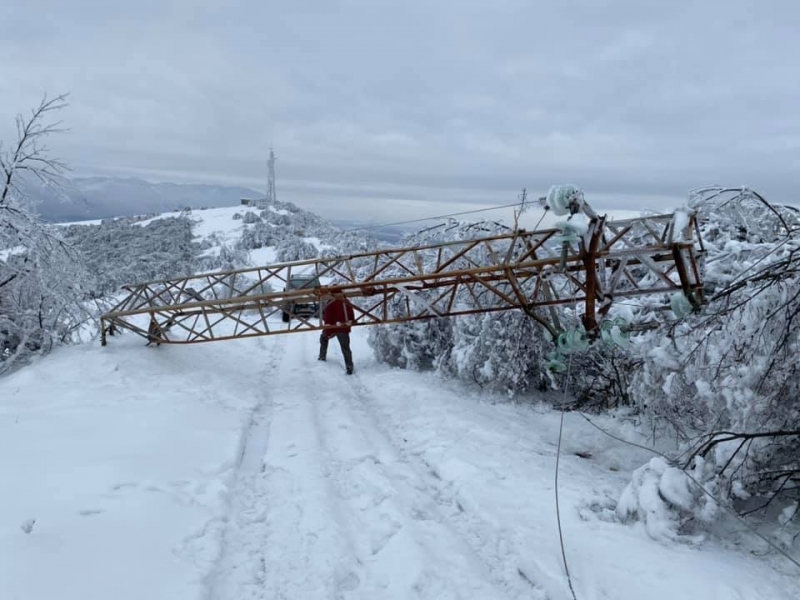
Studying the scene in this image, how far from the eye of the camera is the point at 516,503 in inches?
225

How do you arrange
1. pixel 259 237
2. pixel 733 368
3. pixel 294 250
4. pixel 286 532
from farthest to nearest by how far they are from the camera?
pixel 259 237 → pixel 294 250 → pixel 733 368 → pixel 286 532

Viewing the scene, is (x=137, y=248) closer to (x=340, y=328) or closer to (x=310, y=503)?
(x=340, y=328)

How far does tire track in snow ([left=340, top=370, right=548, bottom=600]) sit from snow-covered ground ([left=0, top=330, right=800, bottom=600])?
22mm

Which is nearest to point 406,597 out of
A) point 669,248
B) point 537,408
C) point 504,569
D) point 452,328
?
point 504,569

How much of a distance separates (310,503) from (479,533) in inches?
78.9

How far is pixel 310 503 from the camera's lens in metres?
5.50

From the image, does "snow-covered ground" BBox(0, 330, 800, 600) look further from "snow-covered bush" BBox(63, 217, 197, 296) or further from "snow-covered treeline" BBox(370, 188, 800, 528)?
"snow-covered bush" BBox(63, 217, 197, 296)

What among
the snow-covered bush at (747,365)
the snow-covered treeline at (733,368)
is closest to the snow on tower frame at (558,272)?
the snow-covered treeline at (733,368)

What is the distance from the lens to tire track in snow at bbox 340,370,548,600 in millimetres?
4375

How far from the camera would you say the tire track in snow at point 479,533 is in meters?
4.38

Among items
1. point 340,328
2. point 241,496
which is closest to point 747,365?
point 241,496

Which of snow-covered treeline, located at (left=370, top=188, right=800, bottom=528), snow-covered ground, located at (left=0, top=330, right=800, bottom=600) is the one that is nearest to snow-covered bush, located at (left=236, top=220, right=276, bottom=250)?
snow-covered ground, located at (left=0, top=330, right=800, bottom=600)

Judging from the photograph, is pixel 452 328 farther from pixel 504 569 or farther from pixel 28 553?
pixel 28 553

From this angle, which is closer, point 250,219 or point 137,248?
point 137,248
